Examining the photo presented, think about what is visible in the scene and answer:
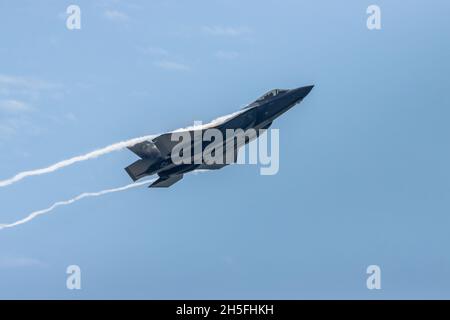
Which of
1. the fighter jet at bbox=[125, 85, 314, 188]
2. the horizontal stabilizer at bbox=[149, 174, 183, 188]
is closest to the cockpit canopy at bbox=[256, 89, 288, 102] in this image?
the fighter jet at bbox=[125, 85, 314, 188]

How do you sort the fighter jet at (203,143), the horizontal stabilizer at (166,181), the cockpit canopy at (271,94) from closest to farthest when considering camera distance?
the fighter jet at (203,143), the horizontal stabilizer at (166,181), the cockpit canopy at (271,94)

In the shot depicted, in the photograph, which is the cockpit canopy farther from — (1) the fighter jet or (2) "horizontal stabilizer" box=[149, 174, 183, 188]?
(2) "horizontal stabilizer" box=[149, 174, 183, 188]

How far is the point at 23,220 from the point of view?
7756 cm

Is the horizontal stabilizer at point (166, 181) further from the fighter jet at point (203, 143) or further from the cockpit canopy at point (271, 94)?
the cockpit canopy at point (271, 94)

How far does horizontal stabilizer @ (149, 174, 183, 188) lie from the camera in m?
77.1

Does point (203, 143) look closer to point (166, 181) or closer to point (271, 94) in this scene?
point (166, 181)

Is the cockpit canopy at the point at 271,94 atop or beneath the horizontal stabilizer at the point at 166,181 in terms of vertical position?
atop

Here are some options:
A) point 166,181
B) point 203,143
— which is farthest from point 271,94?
point 166,181

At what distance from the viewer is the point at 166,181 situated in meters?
77.3

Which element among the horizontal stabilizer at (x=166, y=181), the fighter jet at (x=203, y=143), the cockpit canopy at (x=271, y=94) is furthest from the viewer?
the cockpit canopy at (x=271, y=94)

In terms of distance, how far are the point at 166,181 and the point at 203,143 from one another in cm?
484

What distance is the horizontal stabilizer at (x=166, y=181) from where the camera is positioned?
77.1 metres

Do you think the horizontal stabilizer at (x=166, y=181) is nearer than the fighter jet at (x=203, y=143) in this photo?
No

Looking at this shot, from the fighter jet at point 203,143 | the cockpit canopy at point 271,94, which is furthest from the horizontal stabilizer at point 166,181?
the cockpit canopy at point 271,94
